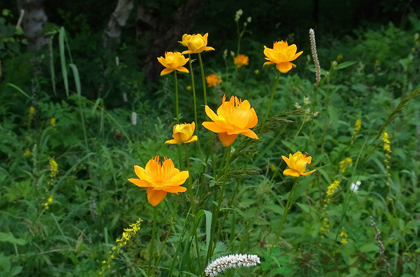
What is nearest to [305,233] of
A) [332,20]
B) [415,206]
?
[415,206]

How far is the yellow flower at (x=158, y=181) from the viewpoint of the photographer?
0.93 meters

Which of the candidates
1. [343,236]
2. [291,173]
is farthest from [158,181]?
[343,236]

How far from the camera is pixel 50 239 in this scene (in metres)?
1.89

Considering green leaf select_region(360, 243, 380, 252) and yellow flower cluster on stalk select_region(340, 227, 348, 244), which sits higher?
yellow flower cluster on stalk select_region(340, 227, 348, 244)

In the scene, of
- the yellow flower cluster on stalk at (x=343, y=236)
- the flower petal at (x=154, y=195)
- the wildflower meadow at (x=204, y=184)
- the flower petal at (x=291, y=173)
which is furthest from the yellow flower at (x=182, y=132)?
the yellow flower cluster on stalk at (x=343, y=236)

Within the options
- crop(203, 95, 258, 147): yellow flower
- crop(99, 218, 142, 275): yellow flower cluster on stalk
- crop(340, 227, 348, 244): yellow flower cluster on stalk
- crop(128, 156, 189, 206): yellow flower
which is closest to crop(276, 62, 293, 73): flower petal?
crop(203, 95, 258, 147): yellow flower

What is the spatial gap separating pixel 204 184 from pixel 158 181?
1.37ft

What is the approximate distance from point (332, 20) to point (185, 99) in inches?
177

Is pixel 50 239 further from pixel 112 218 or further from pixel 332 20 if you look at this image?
pixel 332 20

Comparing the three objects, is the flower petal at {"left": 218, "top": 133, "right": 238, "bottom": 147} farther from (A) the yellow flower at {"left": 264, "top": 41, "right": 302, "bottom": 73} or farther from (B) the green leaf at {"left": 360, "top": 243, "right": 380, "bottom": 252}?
(B) the green leaf at {"left": 360, "top": 243, "right": 380, "bottom": 252}

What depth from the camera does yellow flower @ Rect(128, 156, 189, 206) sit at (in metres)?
0.93

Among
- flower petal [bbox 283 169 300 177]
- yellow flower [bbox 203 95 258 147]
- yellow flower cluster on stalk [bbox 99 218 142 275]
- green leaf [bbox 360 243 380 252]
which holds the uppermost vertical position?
yellow flower [bbox 203 95 258 147]

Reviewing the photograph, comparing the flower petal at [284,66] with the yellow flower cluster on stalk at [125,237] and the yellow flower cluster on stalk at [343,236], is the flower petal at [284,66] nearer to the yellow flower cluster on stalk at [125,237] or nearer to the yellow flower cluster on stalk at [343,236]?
the yellow flower cluster on stalk at [125,237]

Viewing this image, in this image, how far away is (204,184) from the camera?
1.34m
